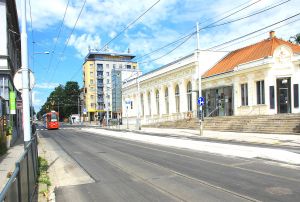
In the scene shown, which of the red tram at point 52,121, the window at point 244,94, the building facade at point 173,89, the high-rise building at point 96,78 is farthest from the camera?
the high-rise building at point 96,78

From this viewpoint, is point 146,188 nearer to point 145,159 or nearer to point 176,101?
point 145,159

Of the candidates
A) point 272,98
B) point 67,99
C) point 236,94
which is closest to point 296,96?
point 272,98

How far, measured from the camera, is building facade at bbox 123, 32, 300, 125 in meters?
34.3

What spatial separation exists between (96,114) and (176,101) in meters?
72.2

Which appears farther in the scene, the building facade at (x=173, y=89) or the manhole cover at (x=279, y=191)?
the building facade at (x=173, y=89)

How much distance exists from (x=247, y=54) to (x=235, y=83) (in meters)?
4.94

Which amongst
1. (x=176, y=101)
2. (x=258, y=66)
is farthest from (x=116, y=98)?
(x=258, y=66)

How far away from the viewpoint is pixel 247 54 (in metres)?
42.2

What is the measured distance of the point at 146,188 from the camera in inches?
366

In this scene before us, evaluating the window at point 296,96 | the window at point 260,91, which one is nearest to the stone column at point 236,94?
the window at point 260,91

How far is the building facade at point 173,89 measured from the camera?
4878 centimetres

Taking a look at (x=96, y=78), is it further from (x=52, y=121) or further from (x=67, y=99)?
(x=52, y=121)

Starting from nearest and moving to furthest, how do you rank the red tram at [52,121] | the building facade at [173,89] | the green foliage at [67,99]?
the building facade at [173,89]
the red tram at [52,121]
the green foliage at [67,99]

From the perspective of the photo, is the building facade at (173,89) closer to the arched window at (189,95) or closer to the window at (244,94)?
the arched window at (189,95)
